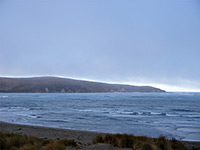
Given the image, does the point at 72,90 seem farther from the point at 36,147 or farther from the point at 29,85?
the point at 36,147

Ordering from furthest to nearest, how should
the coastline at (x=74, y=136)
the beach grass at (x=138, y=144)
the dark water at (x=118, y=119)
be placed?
1. the dark water at (x=118, y=119)
2. the coastline at (x=74, y=136)
3. the beach grass at (x=138, y=144)

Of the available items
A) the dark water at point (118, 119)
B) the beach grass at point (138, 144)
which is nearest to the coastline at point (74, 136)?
the beach grass at point (138, 144)

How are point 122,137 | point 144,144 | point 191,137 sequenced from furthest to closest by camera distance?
point 191,137 → point 122,137 → point 144,144

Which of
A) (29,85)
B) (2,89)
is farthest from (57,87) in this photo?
(2,89)

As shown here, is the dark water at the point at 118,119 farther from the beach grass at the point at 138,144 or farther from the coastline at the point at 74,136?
the beach grass at the point at 138,144

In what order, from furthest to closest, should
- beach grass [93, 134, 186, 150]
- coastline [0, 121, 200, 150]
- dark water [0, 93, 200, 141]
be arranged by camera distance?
dark water [0, 93, 200, 141]
coastline [0, 121, 200, 150]
beach grass [93, 134, 186, 150]

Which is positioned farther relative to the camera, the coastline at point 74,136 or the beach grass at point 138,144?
the coastline at point 74,136

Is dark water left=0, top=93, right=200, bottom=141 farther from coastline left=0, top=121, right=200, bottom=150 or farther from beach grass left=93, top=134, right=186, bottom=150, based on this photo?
beach grass left=93, top=134, right=186, bottom=150

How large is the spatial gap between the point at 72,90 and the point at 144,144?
636 ft

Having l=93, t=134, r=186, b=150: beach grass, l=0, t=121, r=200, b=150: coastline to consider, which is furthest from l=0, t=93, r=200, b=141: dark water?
l=93, t=134, r=186, b=150: beach grass

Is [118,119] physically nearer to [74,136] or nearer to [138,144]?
[74,136]

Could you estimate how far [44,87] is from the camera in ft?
618

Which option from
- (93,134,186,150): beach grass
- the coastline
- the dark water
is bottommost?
the dark water

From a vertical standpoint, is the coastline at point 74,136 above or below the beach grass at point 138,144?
below
